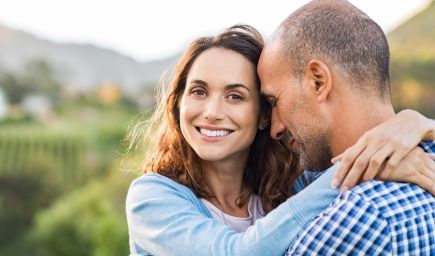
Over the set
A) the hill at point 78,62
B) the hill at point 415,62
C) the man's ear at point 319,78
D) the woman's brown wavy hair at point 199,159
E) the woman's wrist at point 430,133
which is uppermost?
the man's ear at point 319,78

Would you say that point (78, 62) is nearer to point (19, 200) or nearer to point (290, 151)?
point (19, 200)

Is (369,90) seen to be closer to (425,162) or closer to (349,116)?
(349,116)

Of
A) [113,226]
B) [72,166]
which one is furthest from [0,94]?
[113,226]

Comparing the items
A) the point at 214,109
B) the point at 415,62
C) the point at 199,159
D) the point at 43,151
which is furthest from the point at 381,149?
the point at 415,62

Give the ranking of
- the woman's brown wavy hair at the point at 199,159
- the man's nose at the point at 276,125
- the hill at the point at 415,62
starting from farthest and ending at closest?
the hill at the point at 415,62 → the woman's brown wavy hair at the point at 199,159 → the man's nose at the point at 276,125

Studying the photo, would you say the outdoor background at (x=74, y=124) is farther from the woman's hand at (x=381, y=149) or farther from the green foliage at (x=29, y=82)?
the woman's hand at (x=381, y=149)

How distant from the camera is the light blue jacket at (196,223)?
1.94 meters

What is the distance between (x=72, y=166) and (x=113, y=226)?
24.8ft

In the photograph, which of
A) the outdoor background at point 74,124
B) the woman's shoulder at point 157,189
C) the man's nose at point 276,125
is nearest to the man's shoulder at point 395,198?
the man's nose at point 276,125

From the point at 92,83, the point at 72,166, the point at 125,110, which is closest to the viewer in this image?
the point at 72,166

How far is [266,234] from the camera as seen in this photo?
6.47 ft

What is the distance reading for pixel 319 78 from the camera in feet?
6.92

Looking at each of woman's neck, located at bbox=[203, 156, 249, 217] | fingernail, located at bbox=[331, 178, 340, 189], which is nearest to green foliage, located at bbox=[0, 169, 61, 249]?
woman's neck, located at bbox=[203, 156, 249, 217]

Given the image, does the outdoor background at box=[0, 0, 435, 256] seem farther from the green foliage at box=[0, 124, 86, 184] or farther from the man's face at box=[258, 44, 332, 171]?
the man's face at box=[258, 44, 332, 171]
